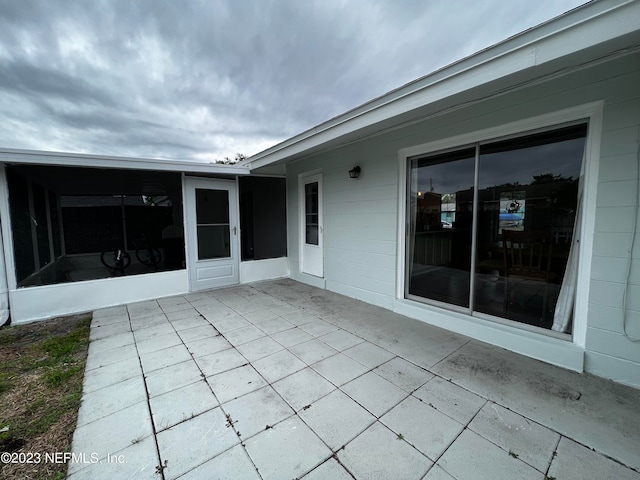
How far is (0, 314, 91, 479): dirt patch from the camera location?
141 cm

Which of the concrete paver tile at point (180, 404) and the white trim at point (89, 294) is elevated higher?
the white trim at point (89, 294)

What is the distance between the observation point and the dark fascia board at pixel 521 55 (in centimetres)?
142

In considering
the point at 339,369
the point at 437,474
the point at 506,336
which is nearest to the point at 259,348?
the point at 339,369

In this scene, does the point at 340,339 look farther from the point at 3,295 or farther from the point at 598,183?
the point at 3,295

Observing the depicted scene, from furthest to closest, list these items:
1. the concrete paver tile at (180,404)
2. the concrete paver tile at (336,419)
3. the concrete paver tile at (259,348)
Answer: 1. the concrete paver tile at (259,348)
2. the concrete paver tile at (180,404)
3. the concrete paver tile at (336,419)

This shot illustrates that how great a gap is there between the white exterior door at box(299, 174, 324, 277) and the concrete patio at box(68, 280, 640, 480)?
2.21 meters

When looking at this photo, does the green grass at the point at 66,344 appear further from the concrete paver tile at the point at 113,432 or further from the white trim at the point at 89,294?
the concrete paver tile at the point at 113,432

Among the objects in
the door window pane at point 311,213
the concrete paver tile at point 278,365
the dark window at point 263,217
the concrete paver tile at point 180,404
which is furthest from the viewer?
the dark window at point 263,217

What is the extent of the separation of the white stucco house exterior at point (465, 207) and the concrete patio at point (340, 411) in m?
0.59

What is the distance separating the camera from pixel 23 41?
13.1 feet

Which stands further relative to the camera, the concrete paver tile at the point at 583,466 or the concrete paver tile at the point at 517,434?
the concrete paver tile at the point at 517,434

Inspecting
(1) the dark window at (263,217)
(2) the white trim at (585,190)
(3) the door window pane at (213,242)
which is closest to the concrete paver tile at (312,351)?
(2) the white trim at (585,190)

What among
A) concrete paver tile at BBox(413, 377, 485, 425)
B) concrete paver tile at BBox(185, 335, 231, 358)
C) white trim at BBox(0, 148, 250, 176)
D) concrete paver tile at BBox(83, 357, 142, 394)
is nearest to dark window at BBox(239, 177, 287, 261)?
white trim at BBox(0, 148, 250, 176)

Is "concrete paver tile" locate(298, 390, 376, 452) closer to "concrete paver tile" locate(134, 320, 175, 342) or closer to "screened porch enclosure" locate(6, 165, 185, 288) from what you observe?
"concrete paver tile" locate(134, 320, 175, 342)
